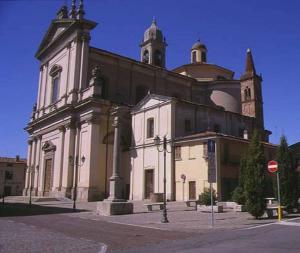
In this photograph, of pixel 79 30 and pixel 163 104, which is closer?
pixel 163 104

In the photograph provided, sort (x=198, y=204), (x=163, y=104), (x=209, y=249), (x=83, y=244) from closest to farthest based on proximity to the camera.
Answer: (x=209, y=249) < (x=83, y=244) < (x=198, y=204) < (x=163, y=104)

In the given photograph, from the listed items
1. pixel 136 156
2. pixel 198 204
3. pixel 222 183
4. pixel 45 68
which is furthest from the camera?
pixel 45 68

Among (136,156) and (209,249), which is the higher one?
(136,156)

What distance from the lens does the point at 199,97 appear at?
171ft

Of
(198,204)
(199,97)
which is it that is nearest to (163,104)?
(198,204)

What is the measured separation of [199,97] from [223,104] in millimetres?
3344

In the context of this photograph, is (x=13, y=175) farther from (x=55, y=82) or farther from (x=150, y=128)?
(x=150, y=128)

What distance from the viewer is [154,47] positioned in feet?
171

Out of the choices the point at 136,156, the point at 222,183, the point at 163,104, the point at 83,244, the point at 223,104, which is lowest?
the point at 83,244

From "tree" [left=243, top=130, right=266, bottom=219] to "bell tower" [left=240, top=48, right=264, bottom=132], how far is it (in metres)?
28.1

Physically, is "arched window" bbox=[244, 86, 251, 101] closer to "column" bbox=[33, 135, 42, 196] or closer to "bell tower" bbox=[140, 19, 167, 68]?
"bell tower" bbox=[140, 19, 167, 68]

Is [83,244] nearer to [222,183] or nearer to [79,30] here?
[222,183]

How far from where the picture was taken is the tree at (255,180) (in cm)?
1817

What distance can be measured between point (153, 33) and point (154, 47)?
7.35 ft
